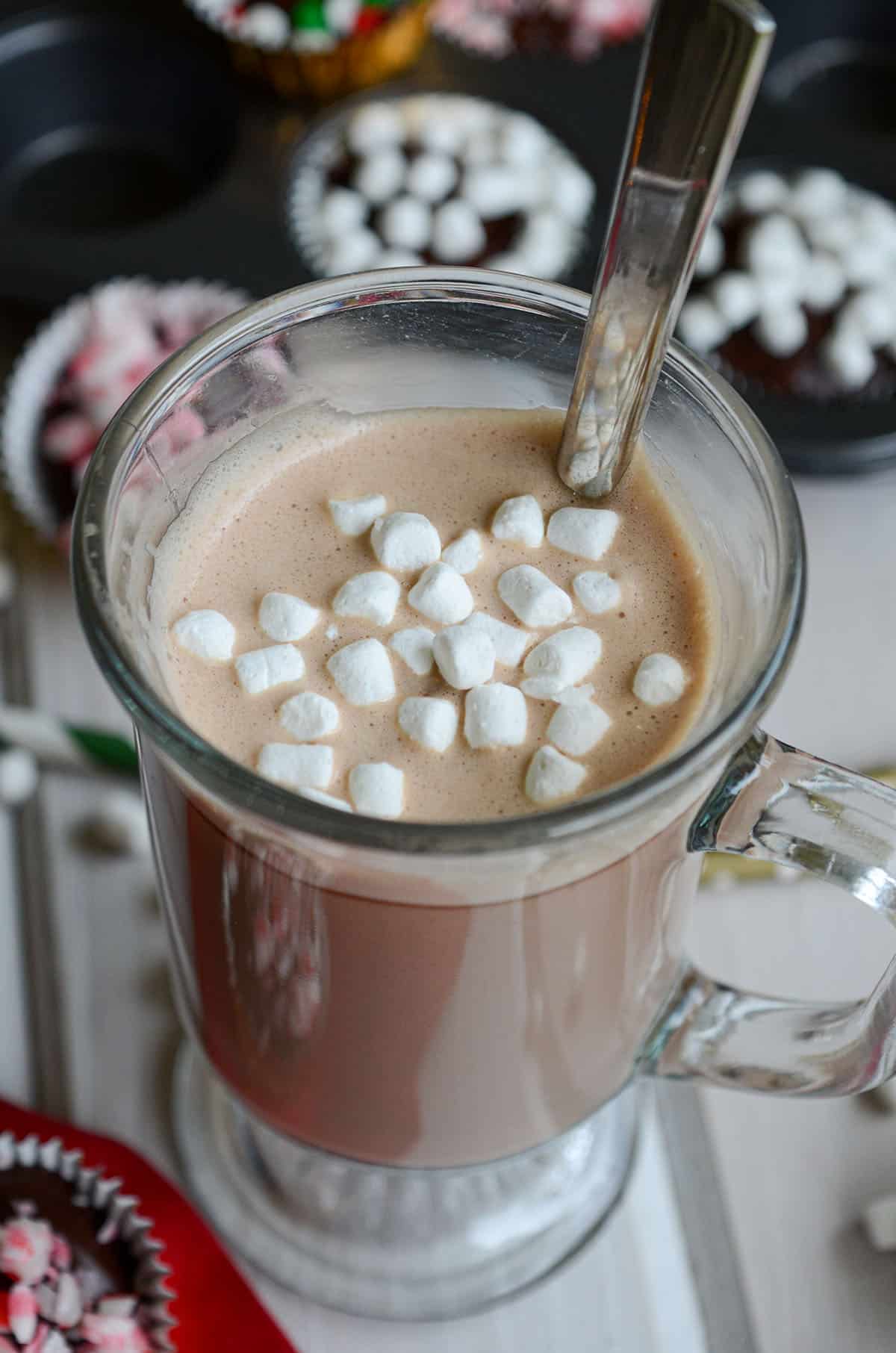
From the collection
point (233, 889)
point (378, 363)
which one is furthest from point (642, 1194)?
point (378, 363)

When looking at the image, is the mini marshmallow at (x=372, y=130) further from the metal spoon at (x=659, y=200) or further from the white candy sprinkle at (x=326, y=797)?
the white candy sprinkle at (x=326, y=797)

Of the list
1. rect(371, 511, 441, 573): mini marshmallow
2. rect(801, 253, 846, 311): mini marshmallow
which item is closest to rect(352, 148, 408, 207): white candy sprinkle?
rect(801, 253, 846, 311): mini marshmallow

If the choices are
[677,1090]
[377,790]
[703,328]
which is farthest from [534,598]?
[703,328]

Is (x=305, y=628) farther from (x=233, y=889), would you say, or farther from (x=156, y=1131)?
(x=156, y=1131)

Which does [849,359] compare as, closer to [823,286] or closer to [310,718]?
Answer: [823,286]

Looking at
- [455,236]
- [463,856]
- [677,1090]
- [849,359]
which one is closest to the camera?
[463,856]

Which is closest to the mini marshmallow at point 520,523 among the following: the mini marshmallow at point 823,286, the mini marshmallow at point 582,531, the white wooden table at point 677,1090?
the mini marshmallow at point 582,531
